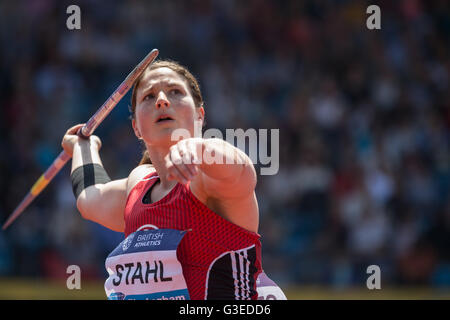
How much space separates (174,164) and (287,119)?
7.78 meters

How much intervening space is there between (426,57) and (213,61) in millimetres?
3349

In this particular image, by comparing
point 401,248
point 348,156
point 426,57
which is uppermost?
point 426,57

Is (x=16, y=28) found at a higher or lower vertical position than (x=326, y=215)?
higher

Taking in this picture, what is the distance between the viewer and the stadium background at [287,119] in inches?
361

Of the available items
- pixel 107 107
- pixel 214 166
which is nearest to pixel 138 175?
pixel 107 107

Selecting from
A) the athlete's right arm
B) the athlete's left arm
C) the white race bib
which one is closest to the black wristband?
the athlete's right arm

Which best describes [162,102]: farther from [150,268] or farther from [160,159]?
[150,268]

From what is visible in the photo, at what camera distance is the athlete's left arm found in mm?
2723

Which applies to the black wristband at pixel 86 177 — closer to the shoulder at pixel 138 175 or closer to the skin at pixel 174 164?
A: the skin at pixel 174 164

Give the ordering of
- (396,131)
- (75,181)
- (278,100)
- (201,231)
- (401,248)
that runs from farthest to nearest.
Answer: (278,100) → (396,131) → (401,248) → (75,181) → (201,231)

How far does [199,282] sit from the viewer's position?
322cm

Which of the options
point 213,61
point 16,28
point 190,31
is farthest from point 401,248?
point 16,28

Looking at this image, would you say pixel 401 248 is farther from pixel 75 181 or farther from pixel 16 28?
pixel 16 28

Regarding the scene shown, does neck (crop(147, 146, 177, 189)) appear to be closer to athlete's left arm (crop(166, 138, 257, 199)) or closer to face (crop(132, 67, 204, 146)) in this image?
face (crop(132, 67, 204, 146))
